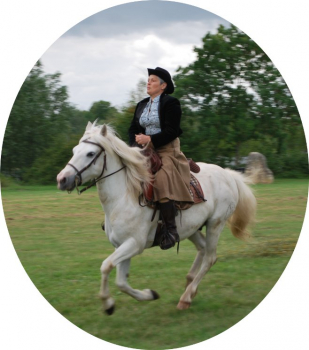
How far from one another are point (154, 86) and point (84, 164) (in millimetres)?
1335

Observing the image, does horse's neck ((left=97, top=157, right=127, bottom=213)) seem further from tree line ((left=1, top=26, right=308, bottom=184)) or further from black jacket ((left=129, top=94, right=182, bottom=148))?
tree line ((left=1, top=26, right=308, bottom=184))

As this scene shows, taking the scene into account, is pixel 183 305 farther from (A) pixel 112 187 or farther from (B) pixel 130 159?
(B) pixel 130 159

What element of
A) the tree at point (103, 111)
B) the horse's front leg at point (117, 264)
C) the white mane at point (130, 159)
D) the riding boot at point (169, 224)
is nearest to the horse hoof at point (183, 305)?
the horse's front leg at point (117, 264)

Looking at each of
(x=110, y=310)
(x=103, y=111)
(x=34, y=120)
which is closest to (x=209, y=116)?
(x=103, y=111)

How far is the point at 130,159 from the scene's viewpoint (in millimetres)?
5508

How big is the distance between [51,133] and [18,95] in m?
0.82

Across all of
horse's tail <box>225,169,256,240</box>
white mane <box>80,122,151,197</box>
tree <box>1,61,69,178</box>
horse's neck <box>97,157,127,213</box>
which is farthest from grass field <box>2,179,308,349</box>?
white mane <box>80,122,151,197</box>

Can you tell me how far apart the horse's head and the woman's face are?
2.71 feet

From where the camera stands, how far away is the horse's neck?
551 centimetres

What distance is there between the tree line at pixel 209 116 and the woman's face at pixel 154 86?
0.46 metres

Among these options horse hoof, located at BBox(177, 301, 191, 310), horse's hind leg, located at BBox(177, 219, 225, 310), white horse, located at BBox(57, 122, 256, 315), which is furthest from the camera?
horse's hind leg, located at BBox(177, 219, 225, 310)

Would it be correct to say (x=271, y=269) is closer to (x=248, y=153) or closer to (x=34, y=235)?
(x=248, y=153)

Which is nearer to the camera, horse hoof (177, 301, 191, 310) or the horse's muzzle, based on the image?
the horse's muzzle

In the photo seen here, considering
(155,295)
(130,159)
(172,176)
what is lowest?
(155,295)
